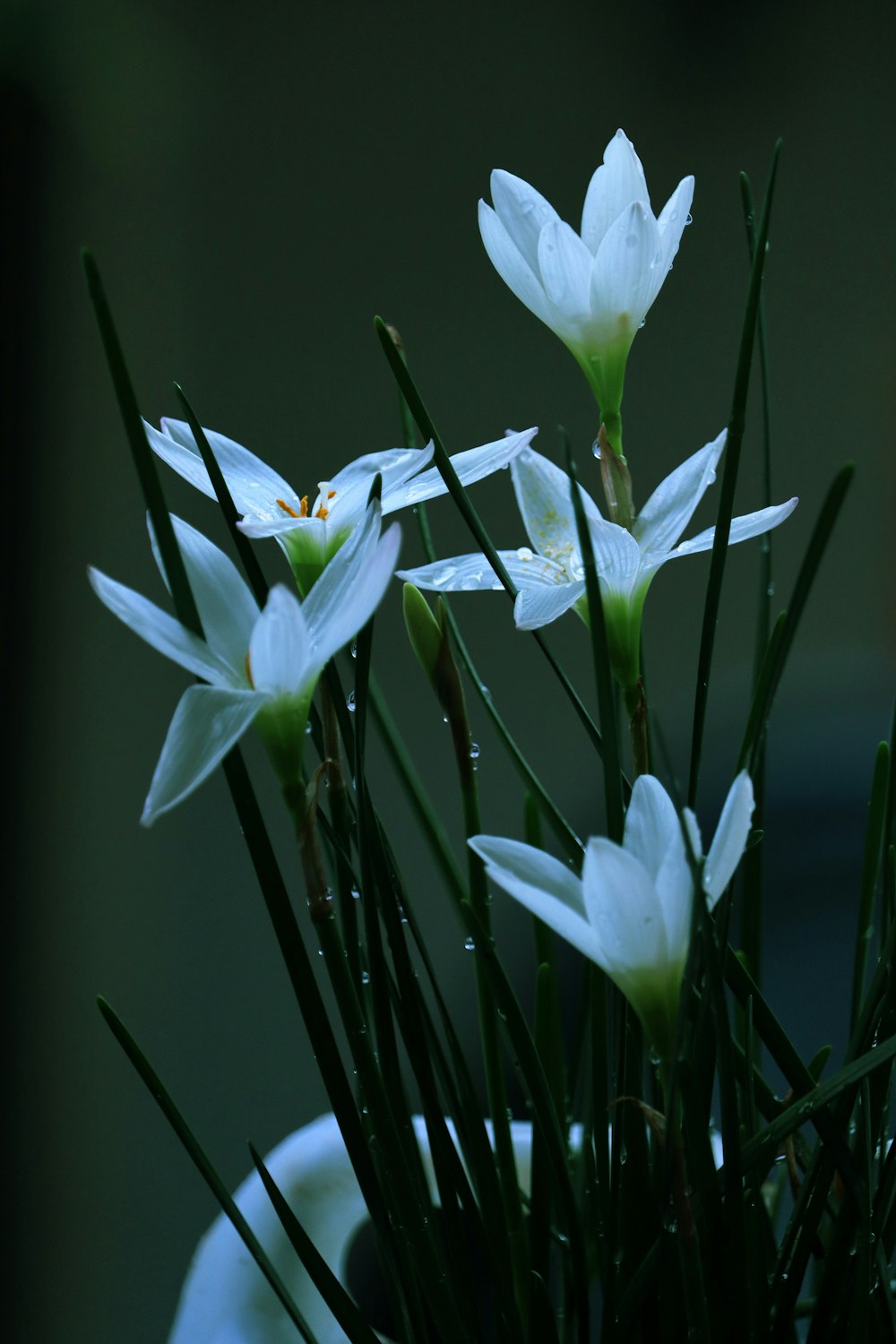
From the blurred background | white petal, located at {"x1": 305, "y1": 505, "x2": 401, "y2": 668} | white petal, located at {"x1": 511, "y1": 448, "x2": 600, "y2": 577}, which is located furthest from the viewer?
the blurred background

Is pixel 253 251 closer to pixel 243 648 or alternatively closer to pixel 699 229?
pixel 699 229

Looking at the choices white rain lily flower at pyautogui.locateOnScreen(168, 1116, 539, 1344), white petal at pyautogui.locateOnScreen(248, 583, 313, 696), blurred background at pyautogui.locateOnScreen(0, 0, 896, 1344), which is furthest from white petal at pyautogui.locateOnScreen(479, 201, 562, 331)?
blurred background at pyautogui.locateOnScreen(0, 0, 896, 1344)

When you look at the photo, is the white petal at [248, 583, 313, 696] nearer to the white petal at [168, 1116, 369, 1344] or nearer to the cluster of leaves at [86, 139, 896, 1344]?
the cluster of leaves at [86, 139, 896, 1344]

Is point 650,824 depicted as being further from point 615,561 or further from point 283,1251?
point 283,1251

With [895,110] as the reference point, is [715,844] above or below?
below

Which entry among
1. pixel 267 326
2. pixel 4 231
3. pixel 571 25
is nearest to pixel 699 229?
pixel 571 25
